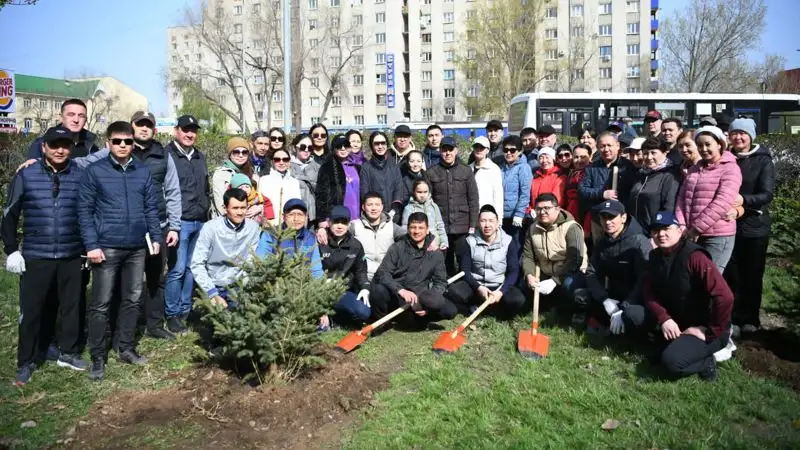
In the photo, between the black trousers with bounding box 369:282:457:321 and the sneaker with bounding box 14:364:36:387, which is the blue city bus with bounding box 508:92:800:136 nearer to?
the black trousers with bounding box 369:282:457:321

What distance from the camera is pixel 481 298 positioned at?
654cm

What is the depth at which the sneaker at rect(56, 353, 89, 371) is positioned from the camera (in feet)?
16.9

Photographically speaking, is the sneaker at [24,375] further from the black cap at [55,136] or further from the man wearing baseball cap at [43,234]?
the black cap at [55,136]

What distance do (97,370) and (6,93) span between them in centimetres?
1112

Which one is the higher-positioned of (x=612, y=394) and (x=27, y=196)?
(x=27, y=196)

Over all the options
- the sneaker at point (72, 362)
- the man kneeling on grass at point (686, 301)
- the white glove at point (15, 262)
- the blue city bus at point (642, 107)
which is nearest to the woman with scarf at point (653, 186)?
the man kneeling on grass at point (686, 301)

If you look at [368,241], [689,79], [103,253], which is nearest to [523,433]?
[368,241]

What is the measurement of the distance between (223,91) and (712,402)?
59601mm

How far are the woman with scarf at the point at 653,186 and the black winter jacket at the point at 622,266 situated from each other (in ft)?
0.72

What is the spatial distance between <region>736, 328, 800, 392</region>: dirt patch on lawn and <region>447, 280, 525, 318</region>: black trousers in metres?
2.08

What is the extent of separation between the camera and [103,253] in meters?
4.91

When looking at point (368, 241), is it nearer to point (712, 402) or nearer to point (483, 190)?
point (483, 190)

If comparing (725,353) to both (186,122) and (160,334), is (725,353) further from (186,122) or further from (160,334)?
(186,122)

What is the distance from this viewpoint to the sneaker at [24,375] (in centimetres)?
486
